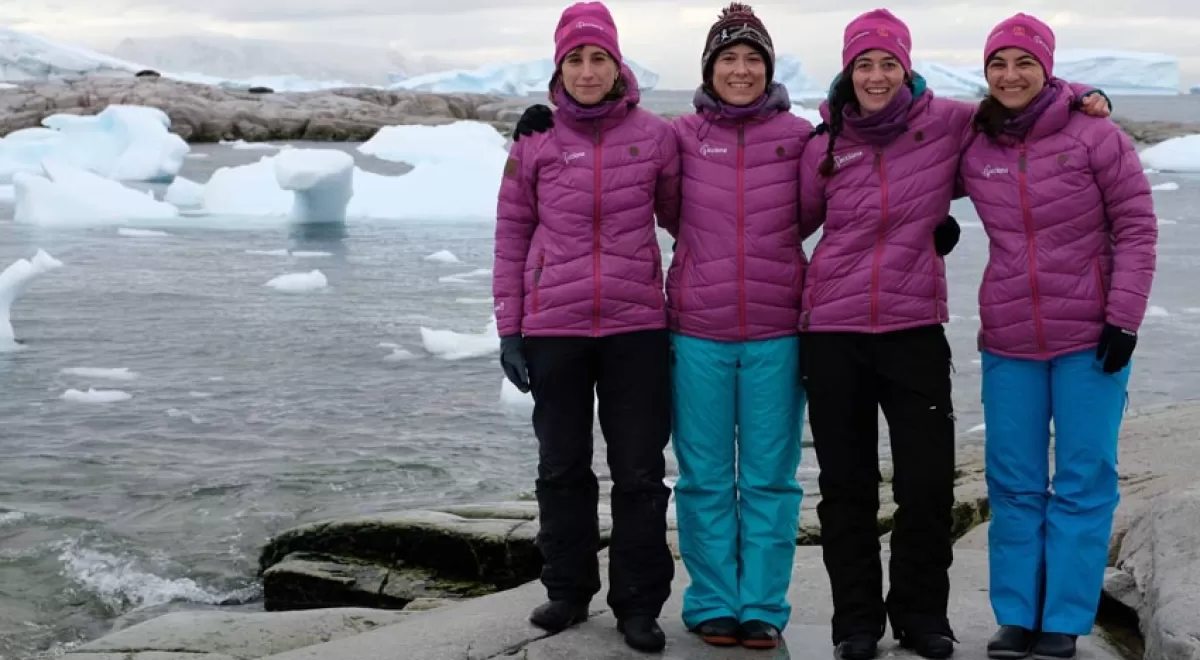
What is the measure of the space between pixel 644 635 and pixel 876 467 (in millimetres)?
771

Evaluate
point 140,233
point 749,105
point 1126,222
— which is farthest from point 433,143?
point 1126,222

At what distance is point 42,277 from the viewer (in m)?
15.8

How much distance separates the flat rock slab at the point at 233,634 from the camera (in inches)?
180

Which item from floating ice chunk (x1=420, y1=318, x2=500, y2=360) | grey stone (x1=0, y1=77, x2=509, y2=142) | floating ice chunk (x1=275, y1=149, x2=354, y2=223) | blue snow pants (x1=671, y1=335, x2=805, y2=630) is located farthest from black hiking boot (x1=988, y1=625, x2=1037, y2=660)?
grey stone (x1=0, y1=77, x2=509, y2=142)

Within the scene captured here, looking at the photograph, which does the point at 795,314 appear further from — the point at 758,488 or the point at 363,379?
the point at 363,379

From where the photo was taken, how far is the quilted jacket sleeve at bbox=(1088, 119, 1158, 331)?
328cm

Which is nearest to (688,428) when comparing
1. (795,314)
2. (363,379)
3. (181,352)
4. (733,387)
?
(733,387)

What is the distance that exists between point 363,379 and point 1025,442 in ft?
26.7

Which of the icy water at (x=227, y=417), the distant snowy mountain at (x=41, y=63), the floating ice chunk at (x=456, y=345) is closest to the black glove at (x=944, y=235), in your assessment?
the icy water at (x=227, y=417)

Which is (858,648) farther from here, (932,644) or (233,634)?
(233,634)

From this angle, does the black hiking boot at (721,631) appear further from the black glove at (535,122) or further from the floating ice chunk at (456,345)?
the floating ice chunk at (456,345)

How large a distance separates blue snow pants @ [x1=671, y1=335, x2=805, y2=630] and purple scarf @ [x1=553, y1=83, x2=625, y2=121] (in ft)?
2.10

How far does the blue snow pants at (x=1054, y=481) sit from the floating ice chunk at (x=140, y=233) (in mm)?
18760

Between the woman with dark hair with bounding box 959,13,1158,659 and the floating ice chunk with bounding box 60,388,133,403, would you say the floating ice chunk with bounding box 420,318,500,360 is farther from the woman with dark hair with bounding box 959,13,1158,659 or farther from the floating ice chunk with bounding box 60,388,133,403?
the woman with dark hair with bounding box 959,13,1158,659
